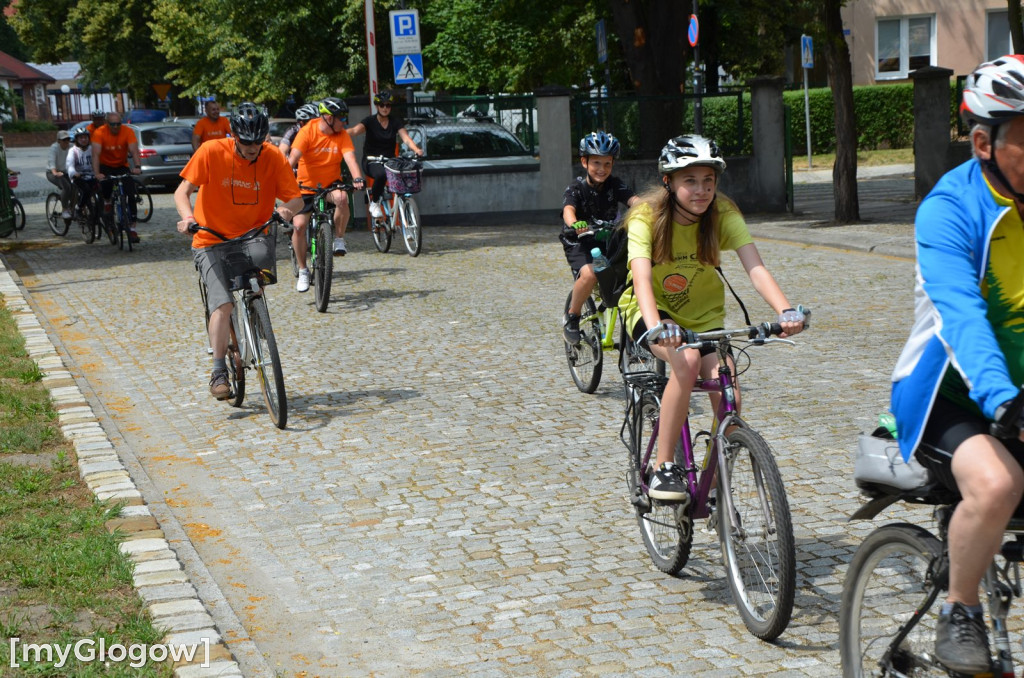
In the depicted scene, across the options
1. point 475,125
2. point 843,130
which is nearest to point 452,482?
point 843,130

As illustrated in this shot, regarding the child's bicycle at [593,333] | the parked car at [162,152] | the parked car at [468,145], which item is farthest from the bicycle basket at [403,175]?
the parked car at [162,152]

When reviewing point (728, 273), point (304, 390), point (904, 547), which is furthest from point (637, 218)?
point (728, 273)

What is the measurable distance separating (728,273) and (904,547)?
11.8 metres

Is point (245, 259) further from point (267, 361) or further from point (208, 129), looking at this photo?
point (208, 129)

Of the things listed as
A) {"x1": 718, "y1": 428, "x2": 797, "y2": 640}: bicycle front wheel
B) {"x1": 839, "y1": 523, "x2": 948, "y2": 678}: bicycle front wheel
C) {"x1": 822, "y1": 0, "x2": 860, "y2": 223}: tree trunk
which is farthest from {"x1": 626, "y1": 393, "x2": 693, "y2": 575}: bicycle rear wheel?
{"x1": 822, "y1": 0, "x2": 860, "y2": 223}: tree trunk

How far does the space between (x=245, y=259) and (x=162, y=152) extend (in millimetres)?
24735

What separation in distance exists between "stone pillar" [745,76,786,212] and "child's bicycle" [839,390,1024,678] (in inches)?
765

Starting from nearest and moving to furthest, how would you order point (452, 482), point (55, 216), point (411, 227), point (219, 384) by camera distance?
point (452, 482)
point (219, 384)
point (411, 227)
point (55, 216)

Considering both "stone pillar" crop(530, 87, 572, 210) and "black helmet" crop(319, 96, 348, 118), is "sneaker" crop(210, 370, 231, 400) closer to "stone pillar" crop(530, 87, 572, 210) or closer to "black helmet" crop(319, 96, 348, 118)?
"black helmet" crop(319, 96, 348, 118)

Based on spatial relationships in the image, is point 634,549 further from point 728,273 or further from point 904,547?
point 728,273

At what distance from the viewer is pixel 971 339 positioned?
3037mm

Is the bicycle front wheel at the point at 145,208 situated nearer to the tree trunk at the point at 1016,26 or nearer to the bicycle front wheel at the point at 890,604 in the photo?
the tree trunk at the point at 1016,26

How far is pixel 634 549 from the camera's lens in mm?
5773

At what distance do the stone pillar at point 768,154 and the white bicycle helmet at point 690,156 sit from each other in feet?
59.1
